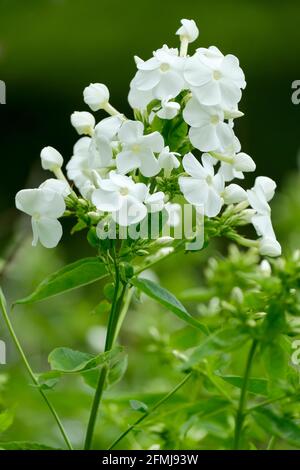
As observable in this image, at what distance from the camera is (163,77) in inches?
37.8

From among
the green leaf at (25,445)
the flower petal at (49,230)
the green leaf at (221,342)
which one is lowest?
the green leaf at (25,445)

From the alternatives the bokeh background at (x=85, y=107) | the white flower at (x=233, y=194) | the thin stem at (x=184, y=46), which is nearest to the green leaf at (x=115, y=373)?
the white flower at (x=233, y=194)

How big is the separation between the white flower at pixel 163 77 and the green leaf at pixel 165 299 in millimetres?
199

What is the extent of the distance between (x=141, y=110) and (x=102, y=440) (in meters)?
0.86

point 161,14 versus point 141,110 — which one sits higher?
point 141,110

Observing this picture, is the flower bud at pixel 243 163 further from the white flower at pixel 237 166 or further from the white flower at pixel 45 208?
the white flower at pixel 45 208

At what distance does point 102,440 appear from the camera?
170 cm

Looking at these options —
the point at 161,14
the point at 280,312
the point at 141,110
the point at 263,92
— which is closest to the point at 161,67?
the point at 141,110

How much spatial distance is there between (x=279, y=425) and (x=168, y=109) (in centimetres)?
→ 35

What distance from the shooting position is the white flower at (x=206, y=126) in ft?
3.10

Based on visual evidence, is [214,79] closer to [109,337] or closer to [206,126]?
[206,126]

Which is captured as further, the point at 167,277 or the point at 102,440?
the point at 167,277
